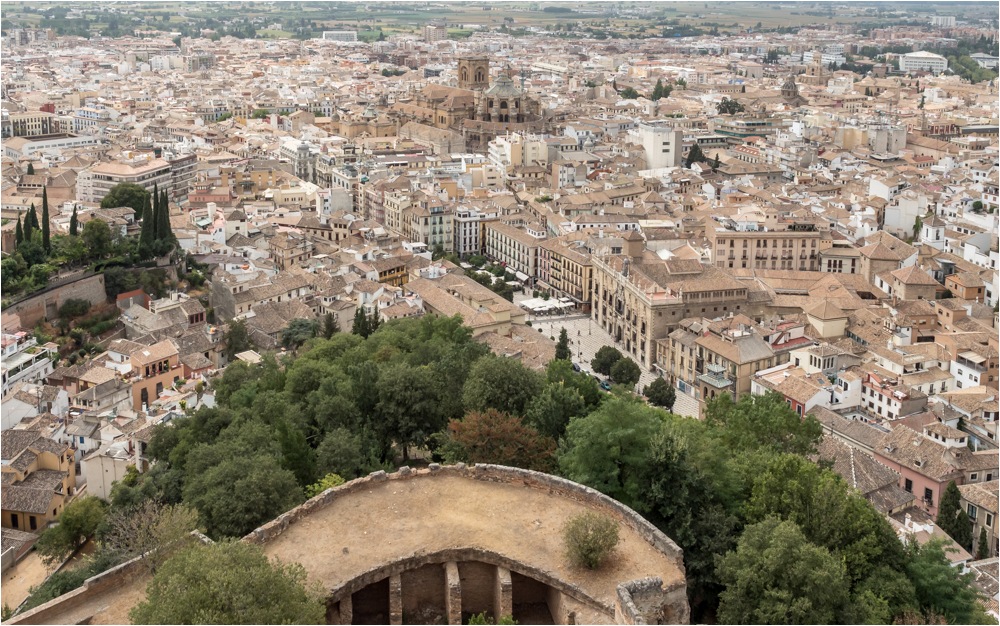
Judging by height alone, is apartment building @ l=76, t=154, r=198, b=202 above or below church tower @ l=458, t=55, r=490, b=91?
below

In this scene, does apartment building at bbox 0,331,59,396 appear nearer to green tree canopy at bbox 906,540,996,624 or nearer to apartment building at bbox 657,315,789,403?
apartment building at bbox 657,315,789,403

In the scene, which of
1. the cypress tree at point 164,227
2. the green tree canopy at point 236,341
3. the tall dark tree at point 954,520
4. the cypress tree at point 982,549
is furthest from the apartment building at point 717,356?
the cypress tree at point 164,227

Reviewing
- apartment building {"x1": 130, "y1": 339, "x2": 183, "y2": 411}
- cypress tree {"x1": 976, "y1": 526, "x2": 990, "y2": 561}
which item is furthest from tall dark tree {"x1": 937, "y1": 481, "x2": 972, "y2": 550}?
apartment building {"x1": 130, "y1": 339, "x2": 183, "y2": 411}

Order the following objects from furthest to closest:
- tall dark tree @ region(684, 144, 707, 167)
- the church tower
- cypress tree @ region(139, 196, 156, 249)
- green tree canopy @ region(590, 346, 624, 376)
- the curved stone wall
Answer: the church tower, tall dark tree @ region(684, 144, 707, 167), cypress tree @ region(139, 196, 156, 249), green tree canopy @ region(590, 346, 624, 376), the curved stone wall

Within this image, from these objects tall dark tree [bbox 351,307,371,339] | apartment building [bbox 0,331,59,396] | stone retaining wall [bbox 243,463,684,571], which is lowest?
apartment building [bbox 0,331,59,396]

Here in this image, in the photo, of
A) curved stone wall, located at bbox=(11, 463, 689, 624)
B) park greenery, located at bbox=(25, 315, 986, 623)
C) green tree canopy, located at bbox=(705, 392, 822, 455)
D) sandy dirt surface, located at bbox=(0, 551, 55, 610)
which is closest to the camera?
curved stone wall, located at bbox=(11, 463, 689, 624)

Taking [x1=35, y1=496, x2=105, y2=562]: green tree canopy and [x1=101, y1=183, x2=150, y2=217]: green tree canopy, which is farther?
[x1=101, y1=183, x2=150, y2=217]: green tree canopy

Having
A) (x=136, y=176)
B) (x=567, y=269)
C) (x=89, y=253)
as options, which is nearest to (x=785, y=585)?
(x=567, y=269)
